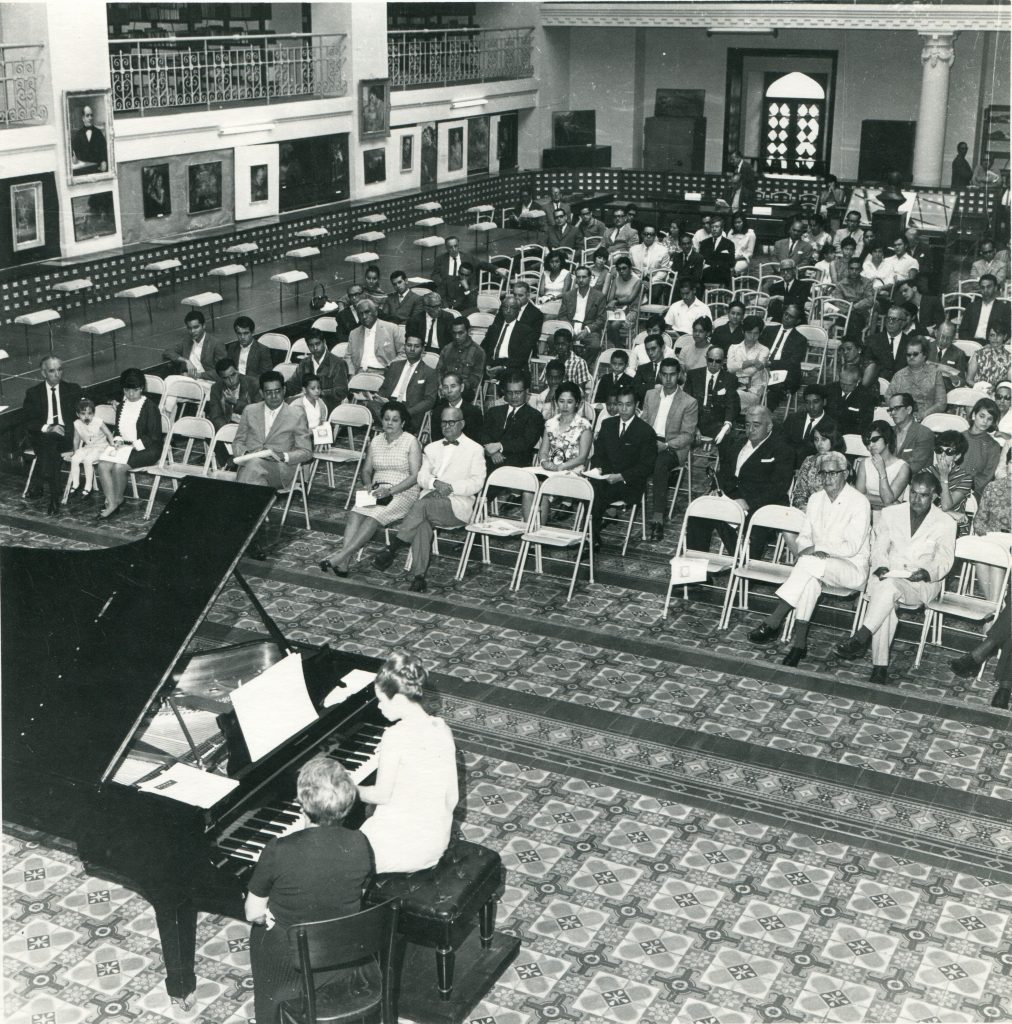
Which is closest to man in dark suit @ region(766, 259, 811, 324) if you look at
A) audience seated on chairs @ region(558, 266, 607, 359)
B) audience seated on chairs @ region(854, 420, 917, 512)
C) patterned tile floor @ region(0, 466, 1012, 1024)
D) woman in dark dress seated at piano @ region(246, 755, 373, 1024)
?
audience seated on chairs @ region(558, 266, 607, 359)

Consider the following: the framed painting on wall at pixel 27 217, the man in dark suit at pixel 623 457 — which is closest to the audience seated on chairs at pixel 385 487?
the man in dark suit at pixel 623 457

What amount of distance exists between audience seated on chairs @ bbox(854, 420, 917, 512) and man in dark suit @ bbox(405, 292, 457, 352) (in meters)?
5.00

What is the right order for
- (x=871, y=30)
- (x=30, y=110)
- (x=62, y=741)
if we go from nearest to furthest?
(x=62, y=741), (x=30, y=110), (x=871, y=30)

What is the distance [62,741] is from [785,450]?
19.4 feet

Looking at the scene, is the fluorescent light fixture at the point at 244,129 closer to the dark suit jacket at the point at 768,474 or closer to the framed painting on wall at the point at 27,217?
the framed painting on wall at the point at 27,217

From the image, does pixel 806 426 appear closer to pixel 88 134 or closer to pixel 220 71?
pixel 88 134

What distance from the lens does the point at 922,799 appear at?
709 cm

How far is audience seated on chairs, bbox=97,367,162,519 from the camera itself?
36.2 feet

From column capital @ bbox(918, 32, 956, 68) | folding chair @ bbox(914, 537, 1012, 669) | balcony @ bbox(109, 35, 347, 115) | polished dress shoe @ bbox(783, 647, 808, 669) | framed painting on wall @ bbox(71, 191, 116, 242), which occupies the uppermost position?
column capital @ bbox(918, 32, 956, 68)

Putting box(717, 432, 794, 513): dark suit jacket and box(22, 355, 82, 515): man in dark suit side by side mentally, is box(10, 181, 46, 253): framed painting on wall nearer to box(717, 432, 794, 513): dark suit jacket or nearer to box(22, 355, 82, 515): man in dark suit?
box(22, 355, 82, 515): man in dark suit

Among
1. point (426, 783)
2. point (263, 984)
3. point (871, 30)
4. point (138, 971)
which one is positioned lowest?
point (138, 971)

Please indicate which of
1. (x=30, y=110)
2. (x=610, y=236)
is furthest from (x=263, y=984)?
(x=610, y=236)

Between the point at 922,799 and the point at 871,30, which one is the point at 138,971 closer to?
the point at 922,799

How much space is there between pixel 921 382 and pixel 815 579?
353 centimetres
